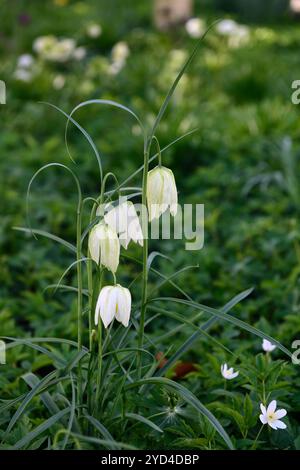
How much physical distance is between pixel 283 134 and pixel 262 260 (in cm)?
114

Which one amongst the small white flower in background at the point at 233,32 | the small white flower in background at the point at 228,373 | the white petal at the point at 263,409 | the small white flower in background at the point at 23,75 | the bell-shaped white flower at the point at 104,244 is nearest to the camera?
the bell-shaped white flower at the point at 104,244

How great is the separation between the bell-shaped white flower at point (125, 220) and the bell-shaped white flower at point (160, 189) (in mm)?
47

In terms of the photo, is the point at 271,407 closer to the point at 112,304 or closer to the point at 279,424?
the point at 279,424

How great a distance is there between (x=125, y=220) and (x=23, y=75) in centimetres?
314

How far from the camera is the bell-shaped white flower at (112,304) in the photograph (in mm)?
1380

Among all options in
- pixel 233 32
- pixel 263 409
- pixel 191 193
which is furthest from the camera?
pixel 233 32

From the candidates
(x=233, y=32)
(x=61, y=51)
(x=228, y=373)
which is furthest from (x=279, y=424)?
(x=233, y=32)

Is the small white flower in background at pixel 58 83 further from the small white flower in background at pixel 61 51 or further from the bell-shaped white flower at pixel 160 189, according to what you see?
the bell-shaped white flower at pixel 160 189

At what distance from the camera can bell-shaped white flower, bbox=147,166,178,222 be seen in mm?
1409

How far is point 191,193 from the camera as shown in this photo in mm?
3396

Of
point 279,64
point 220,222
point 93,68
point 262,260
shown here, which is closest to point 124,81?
point 93,68

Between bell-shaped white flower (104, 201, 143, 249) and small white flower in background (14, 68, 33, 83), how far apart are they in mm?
3093

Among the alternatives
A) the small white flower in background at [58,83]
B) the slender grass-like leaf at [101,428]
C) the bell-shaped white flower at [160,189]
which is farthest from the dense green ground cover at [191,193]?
the bell-shaped white flower at [160,189]
